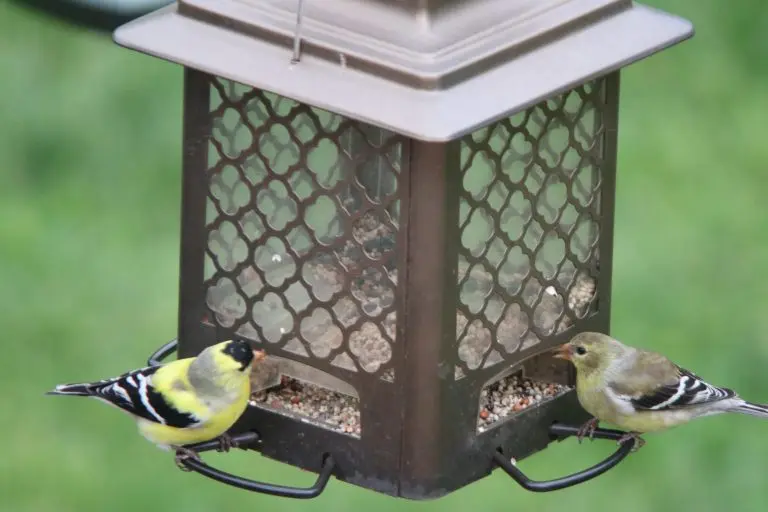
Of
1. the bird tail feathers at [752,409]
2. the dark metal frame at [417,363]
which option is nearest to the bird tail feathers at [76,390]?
the dark metal frame at [417,363]

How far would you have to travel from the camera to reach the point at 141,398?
474 centimetres

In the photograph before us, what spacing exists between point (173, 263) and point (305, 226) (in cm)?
394

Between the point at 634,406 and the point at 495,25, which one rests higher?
the point at 495,25

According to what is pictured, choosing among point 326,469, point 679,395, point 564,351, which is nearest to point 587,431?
point 564,351

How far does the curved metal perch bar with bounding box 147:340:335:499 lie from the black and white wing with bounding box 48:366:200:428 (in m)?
0.08

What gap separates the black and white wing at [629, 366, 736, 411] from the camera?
4.84m

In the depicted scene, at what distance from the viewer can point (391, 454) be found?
4391mm

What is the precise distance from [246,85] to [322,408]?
882 mm

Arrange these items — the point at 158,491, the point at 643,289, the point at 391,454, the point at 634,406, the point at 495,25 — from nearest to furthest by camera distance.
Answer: the point at 495,25 → the point at 391,454 → the point at 634,406 → the point at 158,491 → the point at 643,289

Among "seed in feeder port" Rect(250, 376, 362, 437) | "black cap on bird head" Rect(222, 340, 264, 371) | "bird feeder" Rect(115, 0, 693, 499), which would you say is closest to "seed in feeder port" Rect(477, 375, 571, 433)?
"bird feeder" Rect(115, 0, 693, 499)

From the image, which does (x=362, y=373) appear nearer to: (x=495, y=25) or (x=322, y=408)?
(x=322, y=408)

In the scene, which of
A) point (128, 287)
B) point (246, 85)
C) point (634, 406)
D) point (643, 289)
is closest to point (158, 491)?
point (128, 287)

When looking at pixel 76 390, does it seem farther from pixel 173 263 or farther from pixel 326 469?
pixel 173 263

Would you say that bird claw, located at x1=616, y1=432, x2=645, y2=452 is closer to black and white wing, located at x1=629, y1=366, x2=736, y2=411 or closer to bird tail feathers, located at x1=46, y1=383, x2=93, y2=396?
black and white wing, located at x1=629, y1=366, x2=736, y2=411
